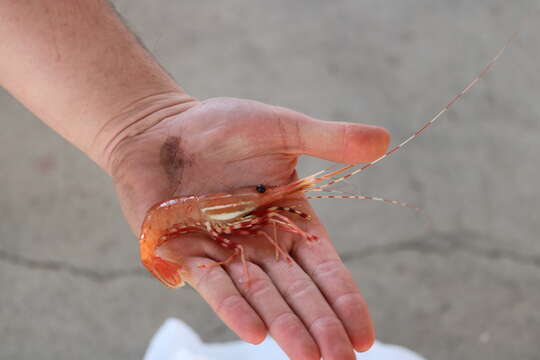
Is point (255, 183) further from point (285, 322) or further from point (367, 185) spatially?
point (367, 185)

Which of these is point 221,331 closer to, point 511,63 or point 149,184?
point 149,184

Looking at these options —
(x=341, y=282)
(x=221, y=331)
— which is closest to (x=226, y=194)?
(x=341, y=282)

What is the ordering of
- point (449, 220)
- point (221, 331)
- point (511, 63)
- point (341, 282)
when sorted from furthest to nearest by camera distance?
1. point (511, 63)
2. point (449, 220)
3. point (221, 331)
4. point (341, 282)

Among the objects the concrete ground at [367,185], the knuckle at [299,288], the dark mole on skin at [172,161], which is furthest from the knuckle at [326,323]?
the concrete ground at [367,185]

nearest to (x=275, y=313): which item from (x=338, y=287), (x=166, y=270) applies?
(x=338, y=287)

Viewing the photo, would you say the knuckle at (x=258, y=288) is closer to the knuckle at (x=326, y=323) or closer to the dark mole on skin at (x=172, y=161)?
the knuckle at (x=326, y=323)

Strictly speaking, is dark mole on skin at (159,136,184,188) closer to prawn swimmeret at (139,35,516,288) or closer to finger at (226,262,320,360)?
prawn swimmeret at (139,35,516,288)
